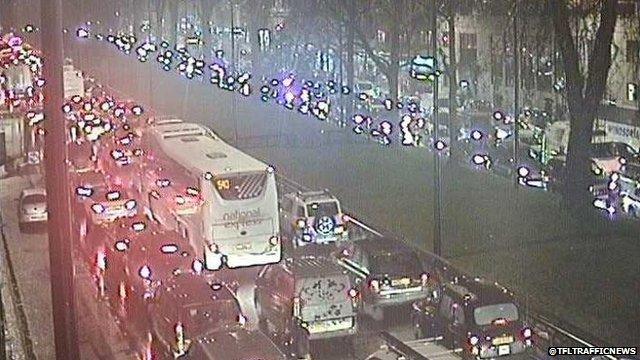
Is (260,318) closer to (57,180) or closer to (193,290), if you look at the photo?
(193,290)

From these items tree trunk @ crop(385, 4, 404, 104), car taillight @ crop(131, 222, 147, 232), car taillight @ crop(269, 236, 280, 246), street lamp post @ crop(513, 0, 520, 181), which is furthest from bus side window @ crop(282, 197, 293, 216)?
tree trunk @ crop(385, 4, 404, 104)

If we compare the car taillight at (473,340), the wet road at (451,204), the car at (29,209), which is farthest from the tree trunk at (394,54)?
the car taillight at (473,340)

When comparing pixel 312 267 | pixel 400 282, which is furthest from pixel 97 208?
pixel 400 282

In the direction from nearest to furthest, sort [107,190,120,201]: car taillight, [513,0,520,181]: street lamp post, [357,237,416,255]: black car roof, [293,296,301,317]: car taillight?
1. [293,296,301,317]: car taillight
2. [357,237,416,255]: black car roof
3. [107,190,120,201]: car taillight
4. [513,0,520,181]: street lamp post

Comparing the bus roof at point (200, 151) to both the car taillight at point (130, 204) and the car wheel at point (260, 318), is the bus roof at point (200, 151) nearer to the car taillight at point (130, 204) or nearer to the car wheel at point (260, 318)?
the car taillight at point (130, 204)

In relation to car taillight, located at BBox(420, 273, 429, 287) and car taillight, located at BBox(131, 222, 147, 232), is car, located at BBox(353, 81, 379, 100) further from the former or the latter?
car taillight, located at BBox(420, 273, 429, 287)

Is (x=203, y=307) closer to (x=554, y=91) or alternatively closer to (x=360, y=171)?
(x=360, y=171)
